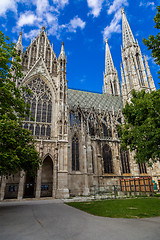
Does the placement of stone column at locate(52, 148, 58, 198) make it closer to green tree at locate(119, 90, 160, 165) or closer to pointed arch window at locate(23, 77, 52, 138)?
pointed arch window at locate(23, 77, 52, 138)

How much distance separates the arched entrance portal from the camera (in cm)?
2047

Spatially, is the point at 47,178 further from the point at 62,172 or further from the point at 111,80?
the point at 111,80

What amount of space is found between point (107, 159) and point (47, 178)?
11294 mm

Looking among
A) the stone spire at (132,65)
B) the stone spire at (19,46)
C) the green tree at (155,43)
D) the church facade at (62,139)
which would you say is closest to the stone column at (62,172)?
the church facade at (62,139)

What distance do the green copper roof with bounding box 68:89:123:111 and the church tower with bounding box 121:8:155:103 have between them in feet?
9.64

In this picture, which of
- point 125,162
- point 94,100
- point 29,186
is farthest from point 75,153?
point 94,100

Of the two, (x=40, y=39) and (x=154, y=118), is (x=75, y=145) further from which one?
(x=40, y=39)

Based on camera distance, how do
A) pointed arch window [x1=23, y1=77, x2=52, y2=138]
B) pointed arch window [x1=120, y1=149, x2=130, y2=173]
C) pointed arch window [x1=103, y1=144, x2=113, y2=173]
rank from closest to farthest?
1. pointed arch window [x1=23, y1=77, x2=52, y2=138]
2. pointed arch window [x1=103, y1=144, x2=113, y2=173]
3. pointed arch window [x1=120, y1=149, x2=130, y2=173]

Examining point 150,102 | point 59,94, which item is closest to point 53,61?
point 59,94

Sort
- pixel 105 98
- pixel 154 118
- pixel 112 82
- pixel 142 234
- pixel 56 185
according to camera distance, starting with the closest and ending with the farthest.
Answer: pixel 142 234 → pixel 154 118 → pixel 56 185 → pixel 105 98 → pixel 112 82

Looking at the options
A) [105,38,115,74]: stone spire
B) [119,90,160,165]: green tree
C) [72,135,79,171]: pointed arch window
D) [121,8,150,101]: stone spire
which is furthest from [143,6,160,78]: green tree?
[105,38,115,74]: stone spire

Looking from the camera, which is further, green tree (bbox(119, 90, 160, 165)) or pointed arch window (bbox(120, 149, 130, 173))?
pointed arch window (bbox(120, 149, 130, 173))

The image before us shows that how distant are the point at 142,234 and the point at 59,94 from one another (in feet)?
72.4

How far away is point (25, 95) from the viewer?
24.1 metres
